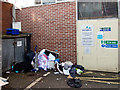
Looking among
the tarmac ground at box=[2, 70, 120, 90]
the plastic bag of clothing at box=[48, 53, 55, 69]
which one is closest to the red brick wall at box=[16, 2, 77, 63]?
the plastic bag of clothing at box=[48, 53, 55, 69]

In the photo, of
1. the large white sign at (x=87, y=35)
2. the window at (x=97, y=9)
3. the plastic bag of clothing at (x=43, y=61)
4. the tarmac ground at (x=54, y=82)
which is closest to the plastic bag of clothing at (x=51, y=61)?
the plastic bag of clothing at (x=43, y=61)

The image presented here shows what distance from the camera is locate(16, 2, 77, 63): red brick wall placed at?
5.99 metres

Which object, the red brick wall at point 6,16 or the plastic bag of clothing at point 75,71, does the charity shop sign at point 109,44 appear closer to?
the plastic bag of clothing at point 75,71

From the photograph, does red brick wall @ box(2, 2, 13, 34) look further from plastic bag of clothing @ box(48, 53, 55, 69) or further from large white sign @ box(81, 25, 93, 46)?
large white sign @ box(81, 25, 93, 46)

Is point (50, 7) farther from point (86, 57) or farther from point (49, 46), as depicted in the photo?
point (86, 57)

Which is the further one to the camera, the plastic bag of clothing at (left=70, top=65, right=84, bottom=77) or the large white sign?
the large white sign

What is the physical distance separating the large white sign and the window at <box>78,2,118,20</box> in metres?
0.57

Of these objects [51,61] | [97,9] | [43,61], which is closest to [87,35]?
[97,9]

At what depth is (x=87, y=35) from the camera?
5.69 metres

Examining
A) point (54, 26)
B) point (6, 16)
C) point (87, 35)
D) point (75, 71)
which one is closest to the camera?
point (75, 71)

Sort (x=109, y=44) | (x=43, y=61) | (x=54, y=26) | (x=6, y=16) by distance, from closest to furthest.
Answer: (x=109, y=44) < (x=43, y=61) < (x=54, y=26) < (x=6, y=16)

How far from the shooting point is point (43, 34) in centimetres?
655

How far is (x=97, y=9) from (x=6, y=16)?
523 centimetres

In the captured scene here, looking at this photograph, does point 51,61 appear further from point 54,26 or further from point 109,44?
point 109,44
